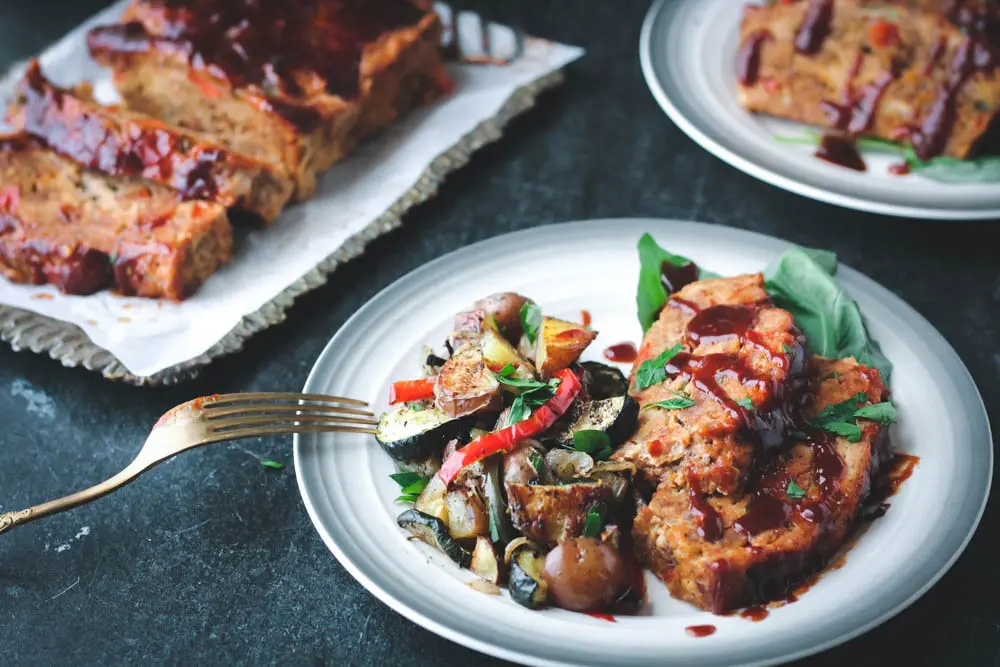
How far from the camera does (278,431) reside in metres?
3.67

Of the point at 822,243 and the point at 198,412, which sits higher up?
the point at 198,412

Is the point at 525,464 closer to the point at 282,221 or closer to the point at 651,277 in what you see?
the point at 651,277

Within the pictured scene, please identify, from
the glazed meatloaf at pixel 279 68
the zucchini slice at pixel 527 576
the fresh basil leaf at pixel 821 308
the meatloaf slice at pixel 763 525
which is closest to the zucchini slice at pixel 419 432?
the zucchini slice at pixel 527 576

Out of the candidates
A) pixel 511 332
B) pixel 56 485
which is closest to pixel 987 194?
pixel 511 332

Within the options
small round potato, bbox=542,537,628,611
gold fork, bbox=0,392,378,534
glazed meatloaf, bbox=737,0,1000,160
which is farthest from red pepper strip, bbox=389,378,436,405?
glazed meatloaf, bbox=737,0,1000,160

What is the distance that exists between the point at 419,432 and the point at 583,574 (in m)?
0.79

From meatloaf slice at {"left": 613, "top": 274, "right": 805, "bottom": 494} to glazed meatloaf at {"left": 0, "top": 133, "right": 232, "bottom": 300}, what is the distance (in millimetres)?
2259

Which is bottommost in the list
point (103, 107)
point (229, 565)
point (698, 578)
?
point (229, 565)

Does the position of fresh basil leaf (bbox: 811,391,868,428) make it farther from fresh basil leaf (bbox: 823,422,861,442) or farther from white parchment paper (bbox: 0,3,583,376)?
white parchment paper (bbox: 0,3,583,376)

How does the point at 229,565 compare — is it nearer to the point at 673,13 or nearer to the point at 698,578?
the point at 698,578

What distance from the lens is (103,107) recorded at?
538cm

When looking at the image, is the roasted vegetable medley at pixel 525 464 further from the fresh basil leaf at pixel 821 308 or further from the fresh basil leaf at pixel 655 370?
the fresh basil leaf at pixel 821 308

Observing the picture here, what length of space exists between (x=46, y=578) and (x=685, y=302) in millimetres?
2623

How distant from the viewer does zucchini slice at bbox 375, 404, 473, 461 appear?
3.50m
